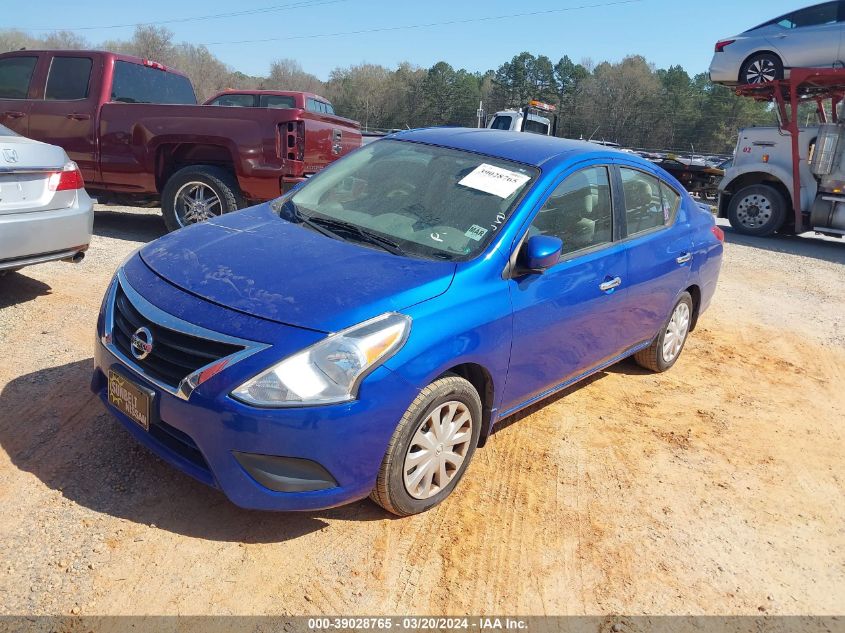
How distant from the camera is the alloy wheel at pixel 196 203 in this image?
740cm

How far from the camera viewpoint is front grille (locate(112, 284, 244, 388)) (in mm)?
2641

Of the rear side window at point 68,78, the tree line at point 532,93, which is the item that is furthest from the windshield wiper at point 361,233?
the tree line at point 532,93

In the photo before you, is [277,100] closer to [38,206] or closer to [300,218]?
[38,206]

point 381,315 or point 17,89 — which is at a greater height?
point 17,89

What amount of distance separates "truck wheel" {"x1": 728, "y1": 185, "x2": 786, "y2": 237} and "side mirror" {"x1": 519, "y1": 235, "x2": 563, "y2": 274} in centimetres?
1144

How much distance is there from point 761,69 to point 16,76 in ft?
41.1

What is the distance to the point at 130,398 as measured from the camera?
286 cm

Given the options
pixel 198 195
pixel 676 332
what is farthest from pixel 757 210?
pixel 198 195

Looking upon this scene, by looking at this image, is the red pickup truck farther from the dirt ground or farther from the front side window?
the front side window

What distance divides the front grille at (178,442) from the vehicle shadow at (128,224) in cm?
562

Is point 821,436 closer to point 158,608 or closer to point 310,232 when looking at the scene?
point 310,232

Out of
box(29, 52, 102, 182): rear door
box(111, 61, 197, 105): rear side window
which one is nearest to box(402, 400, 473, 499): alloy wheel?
box(29, 52, 102, 182): rear door

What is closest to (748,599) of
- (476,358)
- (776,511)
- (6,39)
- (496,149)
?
(776,511)

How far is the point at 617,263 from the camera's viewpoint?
4.09 meters
